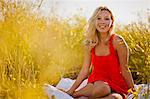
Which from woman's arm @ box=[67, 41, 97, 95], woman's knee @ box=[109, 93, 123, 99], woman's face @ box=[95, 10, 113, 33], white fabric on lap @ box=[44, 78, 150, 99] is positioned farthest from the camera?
woman's arm @ box=[67, 41, 97, 95]

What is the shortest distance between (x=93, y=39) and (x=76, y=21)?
4.11 m

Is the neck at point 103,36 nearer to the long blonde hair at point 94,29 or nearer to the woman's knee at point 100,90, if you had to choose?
the long blonde hair at point 94,29

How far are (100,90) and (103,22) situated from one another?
697 mm

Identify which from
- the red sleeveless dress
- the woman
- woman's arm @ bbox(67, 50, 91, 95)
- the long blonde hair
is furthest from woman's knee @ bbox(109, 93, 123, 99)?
the long blonde hair

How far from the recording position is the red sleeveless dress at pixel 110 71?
495 cm

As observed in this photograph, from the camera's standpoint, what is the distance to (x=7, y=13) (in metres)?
3.68

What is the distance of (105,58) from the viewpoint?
5098mm

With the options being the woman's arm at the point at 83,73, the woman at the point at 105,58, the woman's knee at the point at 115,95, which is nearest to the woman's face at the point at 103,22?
the woman at the point at 105,58

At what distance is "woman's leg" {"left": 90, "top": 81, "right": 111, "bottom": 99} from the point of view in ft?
15.3

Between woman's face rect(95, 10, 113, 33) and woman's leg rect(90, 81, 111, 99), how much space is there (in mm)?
553

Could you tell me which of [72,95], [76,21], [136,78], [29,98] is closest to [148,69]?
[29,98]

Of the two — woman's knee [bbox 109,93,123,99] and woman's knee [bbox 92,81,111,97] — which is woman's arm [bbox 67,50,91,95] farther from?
woman's knee [bbox 109,93,123,99]

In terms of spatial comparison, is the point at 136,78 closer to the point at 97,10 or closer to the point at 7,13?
the point at 97,10

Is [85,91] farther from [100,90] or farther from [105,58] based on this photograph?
[105,58]
